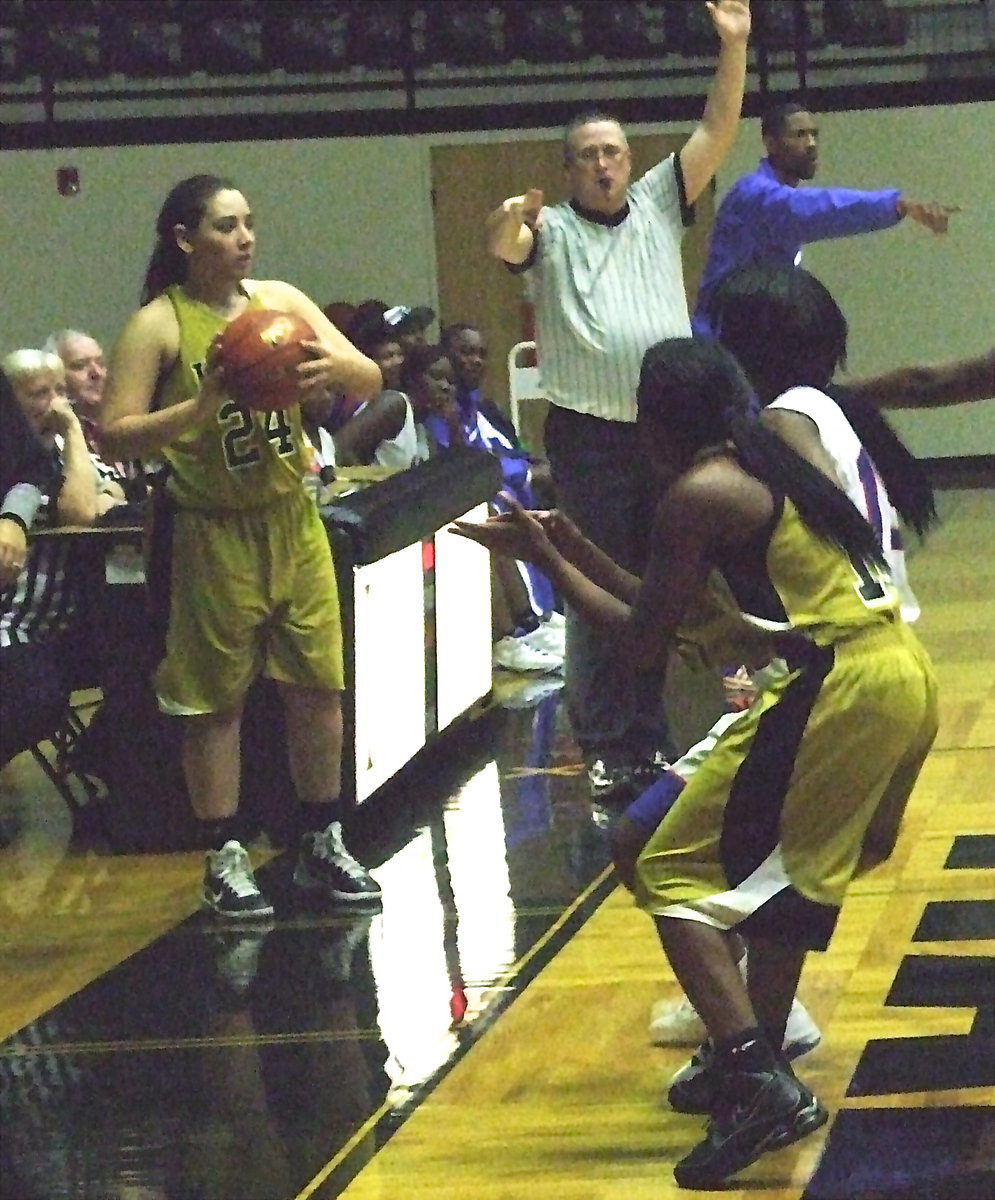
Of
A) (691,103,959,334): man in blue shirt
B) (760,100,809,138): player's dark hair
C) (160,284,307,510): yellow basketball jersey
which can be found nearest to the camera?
(160,284,307,510): yellow basketball jersey

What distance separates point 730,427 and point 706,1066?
0.98 m

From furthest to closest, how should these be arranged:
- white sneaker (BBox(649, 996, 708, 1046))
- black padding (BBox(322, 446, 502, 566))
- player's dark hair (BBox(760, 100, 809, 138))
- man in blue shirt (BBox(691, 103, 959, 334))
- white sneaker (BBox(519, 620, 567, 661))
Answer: white sneaker (BBox(519, 620, 567, 661)) < player's dark hair (BBox(760, 100, 809, 138)) < man in blue shirt (BBox(691, 103, 959, 334)) < black padding (BBox(322, 446, 502, 566)) < white sneaker (BBox(649, 996, 708, 1046))

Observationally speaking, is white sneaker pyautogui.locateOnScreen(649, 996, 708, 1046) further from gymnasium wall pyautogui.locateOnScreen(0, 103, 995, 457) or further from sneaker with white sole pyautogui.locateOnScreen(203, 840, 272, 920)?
gymnasium wall pyautogui.locateOnScreen(0, 103, 995, 457)

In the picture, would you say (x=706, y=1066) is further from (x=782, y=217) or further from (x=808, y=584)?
(x=782, y=217)

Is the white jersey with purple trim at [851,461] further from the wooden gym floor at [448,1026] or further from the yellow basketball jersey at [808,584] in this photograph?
the wooden gym floor at [448,1026]

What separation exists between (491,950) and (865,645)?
148cm

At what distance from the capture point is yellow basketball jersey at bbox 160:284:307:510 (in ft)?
15.7

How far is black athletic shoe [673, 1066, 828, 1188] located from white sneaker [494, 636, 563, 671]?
189 inches

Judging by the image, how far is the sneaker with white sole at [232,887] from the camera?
16.0 feet

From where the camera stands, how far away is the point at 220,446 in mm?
4785

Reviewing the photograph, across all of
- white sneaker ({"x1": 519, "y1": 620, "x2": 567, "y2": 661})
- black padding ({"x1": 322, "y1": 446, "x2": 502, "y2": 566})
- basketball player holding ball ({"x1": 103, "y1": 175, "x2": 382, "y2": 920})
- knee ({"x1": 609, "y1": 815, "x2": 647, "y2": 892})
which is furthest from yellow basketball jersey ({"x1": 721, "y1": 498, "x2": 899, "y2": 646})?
white sneaker ({"x1": 519, "y1": 620, "x2": 567, "y2": 661})

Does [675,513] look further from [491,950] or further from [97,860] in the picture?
[97,860]

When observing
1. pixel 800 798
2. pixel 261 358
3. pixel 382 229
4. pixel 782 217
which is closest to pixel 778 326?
pixel 800 798

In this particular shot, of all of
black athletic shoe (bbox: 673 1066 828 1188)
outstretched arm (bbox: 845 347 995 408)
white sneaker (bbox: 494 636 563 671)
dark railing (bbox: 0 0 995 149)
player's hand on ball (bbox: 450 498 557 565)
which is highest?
dark railing (bbox: 0 0 995 149)
